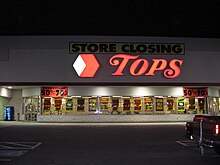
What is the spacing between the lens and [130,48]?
2181 centimetres

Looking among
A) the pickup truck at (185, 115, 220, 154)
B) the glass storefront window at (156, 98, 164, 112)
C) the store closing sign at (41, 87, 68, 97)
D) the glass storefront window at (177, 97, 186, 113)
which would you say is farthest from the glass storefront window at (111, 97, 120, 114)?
the pickup truck at (185, 115, 220, 154)

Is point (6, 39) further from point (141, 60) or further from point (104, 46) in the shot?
point (141, 60)

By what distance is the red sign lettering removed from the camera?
21375 millimetres

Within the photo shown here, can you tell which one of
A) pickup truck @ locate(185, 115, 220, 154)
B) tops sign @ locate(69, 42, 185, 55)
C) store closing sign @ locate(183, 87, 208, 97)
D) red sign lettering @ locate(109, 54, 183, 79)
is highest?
tops sign @ locate(69, 42, 185, 55)

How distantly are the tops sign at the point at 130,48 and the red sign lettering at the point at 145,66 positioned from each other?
0.69 meters

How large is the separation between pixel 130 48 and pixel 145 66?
2.10m

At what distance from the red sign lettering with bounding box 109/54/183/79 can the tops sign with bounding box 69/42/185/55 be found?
691mm

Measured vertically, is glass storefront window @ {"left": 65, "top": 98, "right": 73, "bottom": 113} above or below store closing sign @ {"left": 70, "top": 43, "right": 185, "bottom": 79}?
below

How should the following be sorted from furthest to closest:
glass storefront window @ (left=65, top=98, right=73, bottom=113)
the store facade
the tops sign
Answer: glass storefront window @ (left=65, top=98, right=73, bottom=113)
the tops sign
the store facade

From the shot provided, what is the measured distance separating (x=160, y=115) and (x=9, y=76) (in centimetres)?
1482

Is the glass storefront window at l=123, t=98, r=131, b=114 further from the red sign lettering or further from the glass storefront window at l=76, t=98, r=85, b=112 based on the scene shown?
the red sign lettering

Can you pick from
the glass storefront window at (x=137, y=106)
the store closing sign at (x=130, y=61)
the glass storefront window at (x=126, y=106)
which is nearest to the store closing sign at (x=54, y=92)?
the store closing sign at (x=130, y=61)

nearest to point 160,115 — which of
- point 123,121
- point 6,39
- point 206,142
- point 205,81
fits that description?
point 123,121

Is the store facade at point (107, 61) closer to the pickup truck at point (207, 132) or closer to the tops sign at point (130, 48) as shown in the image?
the tops sign at point (130, 48)
